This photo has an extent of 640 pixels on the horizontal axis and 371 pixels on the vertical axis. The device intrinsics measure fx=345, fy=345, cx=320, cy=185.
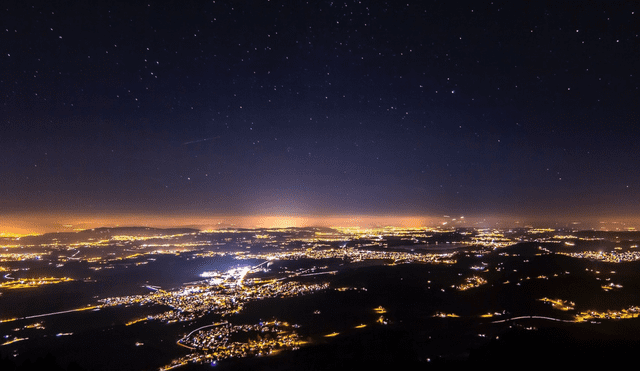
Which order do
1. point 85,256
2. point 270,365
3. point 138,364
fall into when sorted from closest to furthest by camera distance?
point 270,365
point 138,364
point 85,256

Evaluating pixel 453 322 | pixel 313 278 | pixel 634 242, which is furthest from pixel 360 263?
pixel 634 242

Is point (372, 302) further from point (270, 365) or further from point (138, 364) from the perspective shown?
point (138, 364)

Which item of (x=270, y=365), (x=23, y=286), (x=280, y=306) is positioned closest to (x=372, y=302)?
(x=280, y=306)

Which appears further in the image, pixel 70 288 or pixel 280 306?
pixel 70 288

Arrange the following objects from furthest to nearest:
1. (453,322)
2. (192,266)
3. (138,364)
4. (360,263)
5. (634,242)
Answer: (634,242) < (192,266) < (360,263) < (453,322) < (138,364)

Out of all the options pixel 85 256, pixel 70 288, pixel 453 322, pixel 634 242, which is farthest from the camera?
pixel 85 256

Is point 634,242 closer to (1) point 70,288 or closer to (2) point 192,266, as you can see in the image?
(2) point 192,266

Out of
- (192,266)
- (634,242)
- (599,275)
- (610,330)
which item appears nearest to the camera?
(610,330)

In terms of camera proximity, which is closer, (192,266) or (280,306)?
(280,306)

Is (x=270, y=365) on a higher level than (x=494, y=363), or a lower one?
lower
